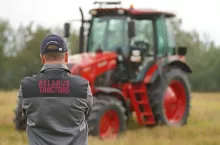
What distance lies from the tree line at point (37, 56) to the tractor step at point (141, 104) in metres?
26.7

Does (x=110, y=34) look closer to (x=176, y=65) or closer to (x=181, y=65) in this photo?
(x=176, y=65)

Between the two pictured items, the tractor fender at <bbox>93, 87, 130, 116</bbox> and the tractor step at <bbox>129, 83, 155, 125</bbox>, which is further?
the tractor step at <bbox>129, 83, 155, 125</bbox>


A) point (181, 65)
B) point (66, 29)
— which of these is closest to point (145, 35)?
point (181, 65)

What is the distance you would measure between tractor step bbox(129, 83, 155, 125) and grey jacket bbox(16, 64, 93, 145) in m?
7.64

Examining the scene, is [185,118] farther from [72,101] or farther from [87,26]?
[72,101]

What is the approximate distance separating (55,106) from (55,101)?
0.03 m

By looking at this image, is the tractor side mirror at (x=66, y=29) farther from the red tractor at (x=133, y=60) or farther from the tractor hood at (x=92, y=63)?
the tractor hood at (x=92, y=63)

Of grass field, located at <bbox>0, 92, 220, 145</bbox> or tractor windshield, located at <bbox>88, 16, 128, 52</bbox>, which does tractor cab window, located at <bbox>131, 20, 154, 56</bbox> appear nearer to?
tractor windshield, located at <bbox>88, 16, 128, 52</bbox>

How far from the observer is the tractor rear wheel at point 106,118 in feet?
32.9

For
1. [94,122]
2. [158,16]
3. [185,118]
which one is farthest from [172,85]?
[94,122]

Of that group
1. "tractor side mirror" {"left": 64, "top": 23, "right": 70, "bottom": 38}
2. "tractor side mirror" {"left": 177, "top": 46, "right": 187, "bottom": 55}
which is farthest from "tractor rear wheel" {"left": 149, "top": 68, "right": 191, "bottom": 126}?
"tractor side mirror" {"left": 64, "top": 23, "right": 70, "bottom": 38}

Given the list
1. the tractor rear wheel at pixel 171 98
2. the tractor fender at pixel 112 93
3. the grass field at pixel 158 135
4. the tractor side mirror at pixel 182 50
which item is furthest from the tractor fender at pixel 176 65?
the grass field at pixel 158 135

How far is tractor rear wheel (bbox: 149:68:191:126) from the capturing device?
11.8m

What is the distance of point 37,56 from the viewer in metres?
45.0
